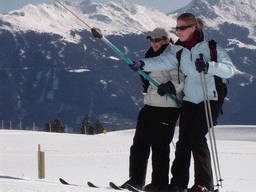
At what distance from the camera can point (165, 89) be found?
4035 millimetres

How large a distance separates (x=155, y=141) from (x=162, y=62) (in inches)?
37.3

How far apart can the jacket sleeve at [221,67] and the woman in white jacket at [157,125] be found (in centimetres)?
51

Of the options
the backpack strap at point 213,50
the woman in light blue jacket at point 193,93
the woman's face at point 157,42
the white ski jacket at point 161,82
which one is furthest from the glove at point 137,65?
the backpack strap at point 213,50

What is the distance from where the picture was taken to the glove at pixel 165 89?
404cm

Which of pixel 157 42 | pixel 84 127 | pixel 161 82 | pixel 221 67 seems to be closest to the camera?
pixel 221 67

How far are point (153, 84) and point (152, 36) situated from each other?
0.59 metres

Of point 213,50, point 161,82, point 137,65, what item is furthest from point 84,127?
point 213,50

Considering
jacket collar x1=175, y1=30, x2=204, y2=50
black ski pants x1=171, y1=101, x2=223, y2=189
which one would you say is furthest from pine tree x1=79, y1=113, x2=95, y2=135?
jacket collar x1=175, y1=30, x2=204, y2=50

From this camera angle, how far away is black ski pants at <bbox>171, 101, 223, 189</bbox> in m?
3.88

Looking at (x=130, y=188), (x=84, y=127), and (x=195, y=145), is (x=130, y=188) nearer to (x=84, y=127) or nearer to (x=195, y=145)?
(x=195, y=145)

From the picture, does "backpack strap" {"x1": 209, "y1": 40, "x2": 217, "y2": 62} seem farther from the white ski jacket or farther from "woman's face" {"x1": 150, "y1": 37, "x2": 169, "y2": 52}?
"woman's face" {"x1": 150, "y1": 37, "x2": 169, "y2": 52}

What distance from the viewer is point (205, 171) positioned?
388 centimetres

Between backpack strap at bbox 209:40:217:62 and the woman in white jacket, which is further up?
backpack strap at bbox 209:40:217:62

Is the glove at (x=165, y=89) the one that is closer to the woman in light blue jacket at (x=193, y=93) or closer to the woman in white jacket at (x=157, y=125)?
the woman in white jacket at (x=157, y=125)
